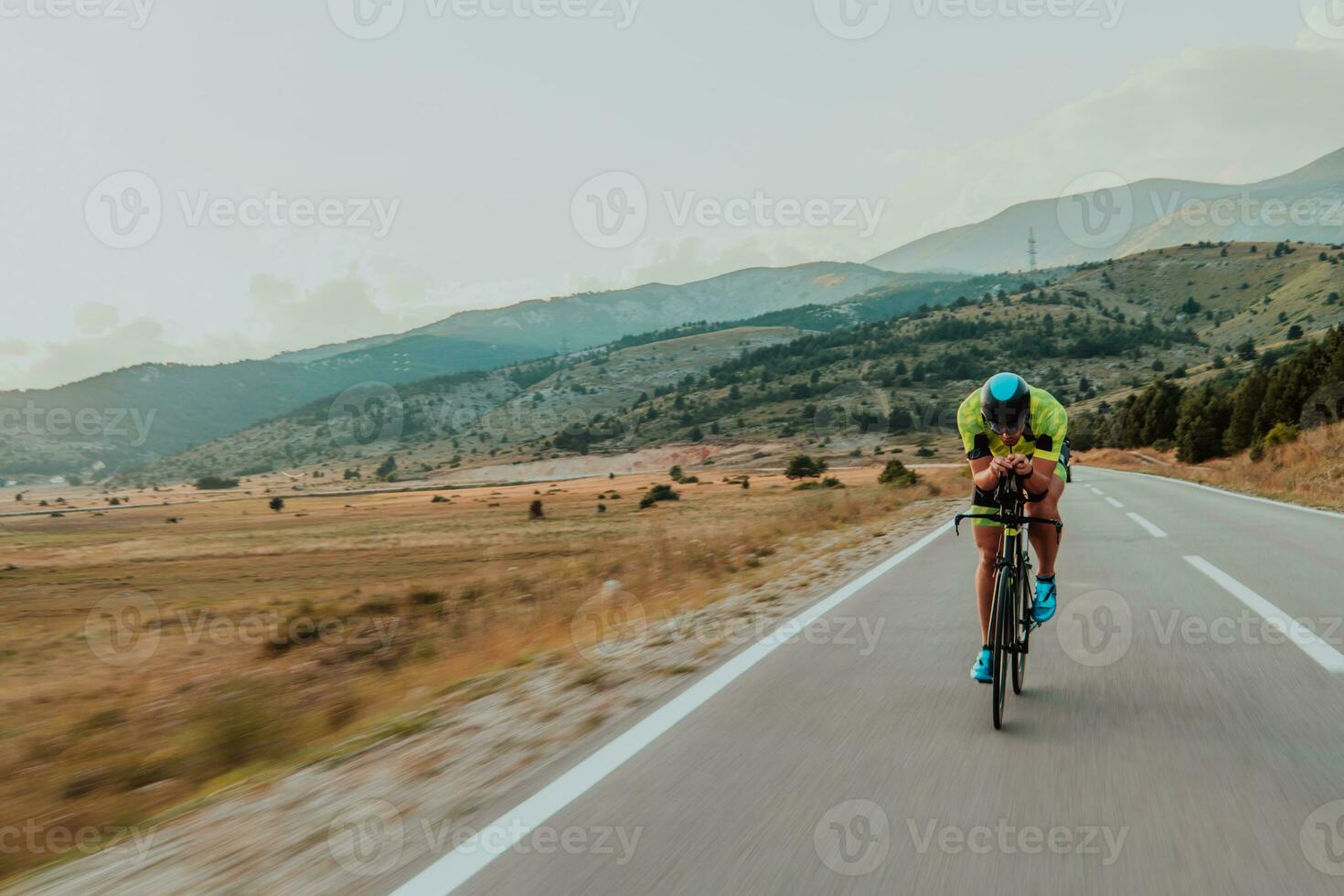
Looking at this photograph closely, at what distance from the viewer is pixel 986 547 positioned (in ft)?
16.9

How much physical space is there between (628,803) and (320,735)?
136 inches

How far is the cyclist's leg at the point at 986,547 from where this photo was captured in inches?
202

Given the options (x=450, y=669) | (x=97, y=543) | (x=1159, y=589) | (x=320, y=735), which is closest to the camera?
(x=320, y=735)

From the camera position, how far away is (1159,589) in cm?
893

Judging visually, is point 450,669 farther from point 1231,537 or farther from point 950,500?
point 950,500

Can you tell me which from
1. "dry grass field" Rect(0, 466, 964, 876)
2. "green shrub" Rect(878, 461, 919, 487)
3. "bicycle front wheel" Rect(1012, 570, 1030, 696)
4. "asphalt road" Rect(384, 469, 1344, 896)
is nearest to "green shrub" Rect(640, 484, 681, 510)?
"dry grass field" Rect(0, 466, 964, 876)

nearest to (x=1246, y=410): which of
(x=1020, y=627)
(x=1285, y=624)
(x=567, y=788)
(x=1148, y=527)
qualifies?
(x=1148, y=527)

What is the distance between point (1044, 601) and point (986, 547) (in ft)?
2.36

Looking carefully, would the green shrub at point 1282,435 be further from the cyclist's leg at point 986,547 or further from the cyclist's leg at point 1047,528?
the cyclist's leg at point 986,547

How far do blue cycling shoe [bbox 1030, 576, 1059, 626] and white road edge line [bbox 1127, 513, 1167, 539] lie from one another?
9.25 m

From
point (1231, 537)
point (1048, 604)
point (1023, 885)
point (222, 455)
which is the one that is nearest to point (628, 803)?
point (1023, 885)

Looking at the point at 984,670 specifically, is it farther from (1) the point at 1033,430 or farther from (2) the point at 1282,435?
(2) the point at 1282,435

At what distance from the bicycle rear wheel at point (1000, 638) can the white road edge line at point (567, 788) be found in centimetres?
165

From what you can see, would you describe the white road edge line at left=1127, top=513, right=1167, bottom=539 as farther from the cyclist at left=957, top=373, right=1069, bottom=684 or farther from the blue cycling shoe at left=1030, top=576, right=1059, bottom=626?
the cyclist at left=957, top=373, right=1069, bottom=684
